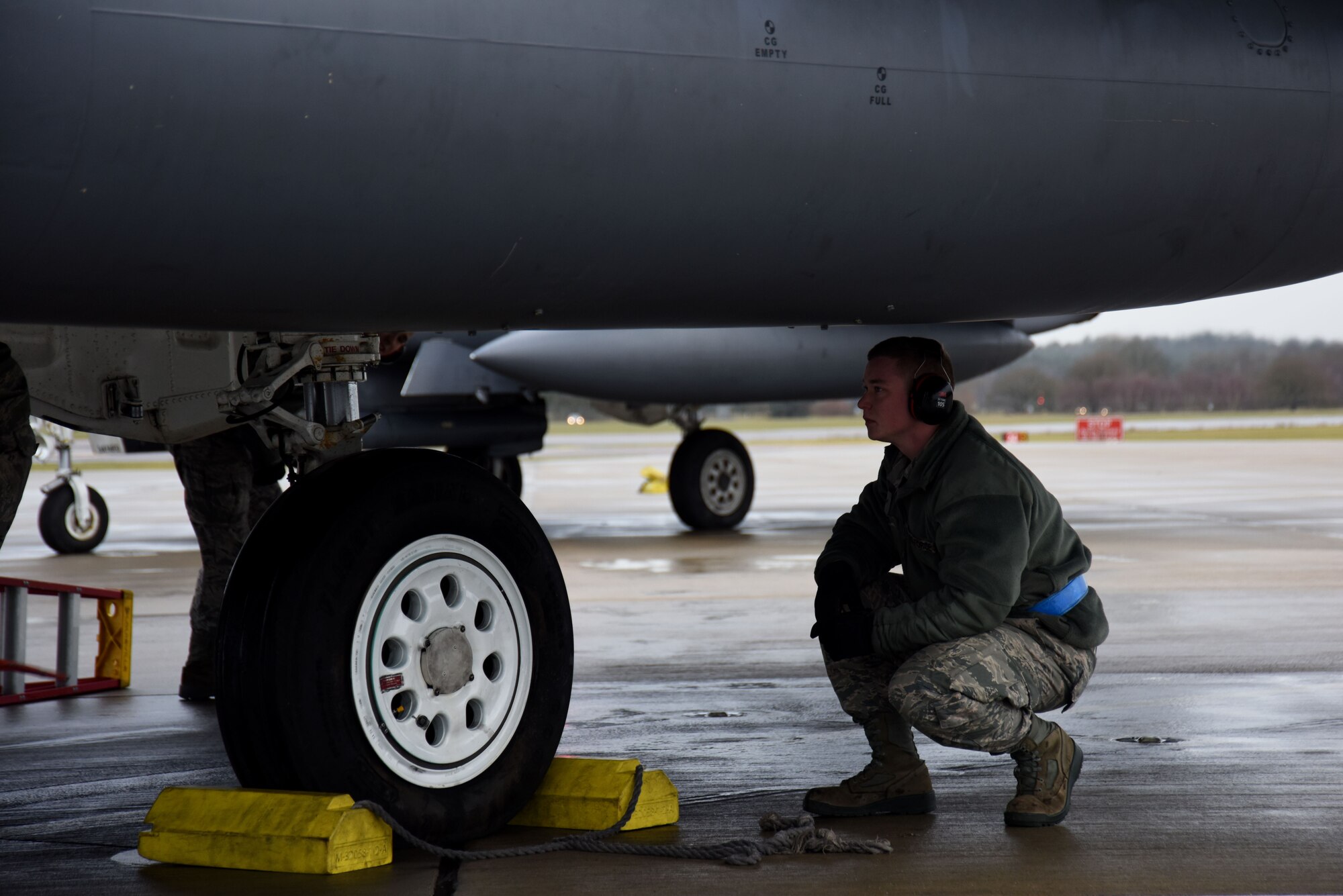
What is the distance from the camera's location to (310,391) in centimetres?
404

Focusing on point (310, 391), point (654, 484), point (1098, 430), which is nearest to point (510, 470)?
point (654, 484)

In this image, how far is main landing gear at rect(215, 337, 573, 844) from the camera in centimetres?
332

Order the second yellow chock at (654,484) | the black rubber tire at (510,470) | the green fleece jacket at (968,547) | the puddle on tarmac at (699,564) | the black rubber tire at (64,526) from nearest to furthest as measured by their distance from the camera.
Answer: the green fleece jacket at (968,547) < the puddle on tarmac at (699,564) < the black rubber tire at (64,526) < the black rubber tire at (510,470) < the second yellow chock at (654,484)

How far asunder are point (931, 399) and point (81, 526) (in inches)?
388

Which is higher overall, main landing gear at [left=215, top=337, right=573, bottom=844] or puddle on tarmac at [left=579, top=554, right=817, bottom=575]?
main landing gear at [left=215, top=337, right=573, bottom=844]

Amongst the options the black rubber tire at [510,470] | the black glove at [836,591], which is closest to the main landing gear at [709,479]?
the black rubber tire at [510,470]

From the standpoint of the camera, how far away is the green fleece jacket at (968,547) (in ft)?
11.6

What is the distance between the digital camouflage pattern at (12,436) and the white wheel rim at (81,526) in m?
8.75

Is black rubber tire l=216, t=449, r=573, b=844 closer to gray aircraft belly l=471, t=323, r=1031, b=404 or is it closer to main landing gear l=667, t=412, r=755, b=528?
gray aircraft belly l=471, t=323, r=1031, b=404

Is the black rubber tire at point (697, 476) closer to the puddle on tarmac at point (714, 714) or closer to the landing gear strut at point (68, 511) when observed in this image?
the landing gear strut at point (68, 511)

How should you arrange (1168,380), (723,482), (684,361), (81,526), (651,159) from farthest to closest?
(1168,380) → (723,482) → (81,526) → (684,361) → (651,159)

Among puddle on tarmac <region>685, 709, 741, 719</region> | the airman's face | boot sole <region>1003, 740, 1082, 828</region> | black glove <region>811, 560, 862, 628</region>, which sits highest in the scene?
the airman's face

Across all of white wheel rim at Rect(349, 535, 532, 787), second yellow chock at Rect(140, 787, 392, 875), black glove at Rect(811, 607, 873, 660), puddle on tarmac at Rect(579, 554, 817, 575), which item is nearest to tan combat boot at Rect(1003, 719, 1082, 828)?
black glove at Rect(811, 607, 873, 660)

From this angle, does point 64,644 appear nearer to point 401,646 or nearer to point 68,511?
point 401,646
